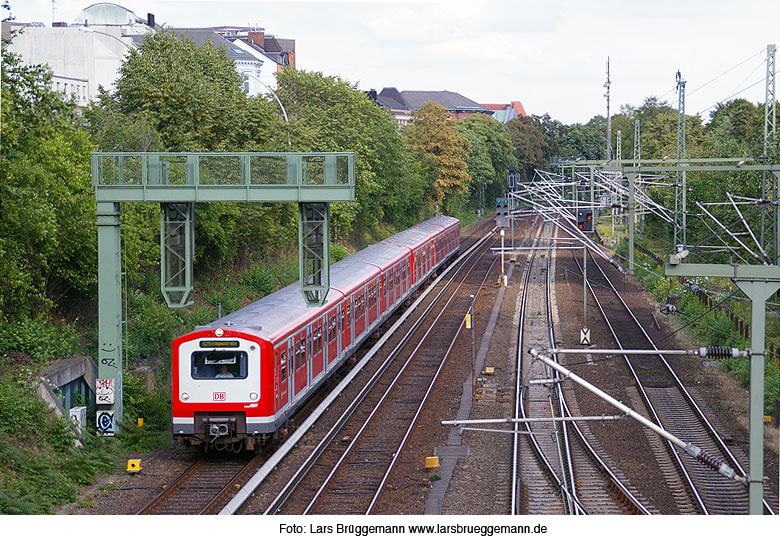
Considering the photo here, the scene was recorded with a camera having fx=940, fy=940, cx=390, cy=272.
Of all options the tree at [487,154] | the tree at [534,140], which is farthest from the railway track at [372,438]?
the tree at [534,140]

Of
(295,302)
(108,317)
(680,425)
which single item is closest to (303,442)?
(295,302)

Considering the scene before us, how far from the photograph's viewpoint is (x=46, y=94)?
61.0ft

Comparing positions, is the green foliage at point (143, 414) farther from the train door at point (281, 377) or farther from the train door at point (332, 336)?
the train door at point (332, 336)

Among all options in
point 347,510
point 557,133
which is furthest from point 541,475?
point 557,133

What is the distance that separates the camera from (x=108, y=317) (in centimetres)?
1889

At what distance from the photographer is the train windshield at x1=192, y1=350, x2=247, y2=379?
1730 centimetres

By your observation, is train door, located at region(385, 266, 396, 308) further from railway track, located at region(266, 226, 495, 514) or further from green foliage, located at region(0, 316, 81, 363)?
green foliage, located at region(0, 316, 81, 363)

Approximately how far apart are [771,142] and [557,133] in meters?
98.3

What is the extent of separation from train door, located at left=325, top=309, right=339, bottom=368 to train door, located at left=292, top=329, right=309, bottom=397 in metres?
2.12

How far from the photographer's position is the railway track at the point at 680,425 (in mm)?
16062

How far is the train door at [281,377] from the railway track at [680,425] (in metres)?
7.43

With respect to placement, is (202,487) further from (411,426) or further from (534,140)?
(534,140)

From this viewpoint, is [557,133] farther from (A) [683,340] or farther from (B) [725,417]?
(B) [725,417]

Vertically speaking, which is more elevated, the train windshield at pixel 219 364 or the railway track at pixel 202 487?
the train windshield at pixel 219 364
